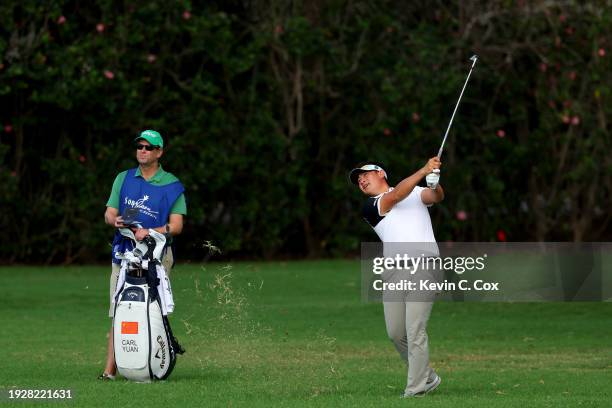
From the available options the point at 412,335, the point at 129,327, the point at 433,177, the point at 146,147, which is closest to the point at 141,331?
the point at 129,327

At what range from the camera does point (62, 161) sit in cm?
2198

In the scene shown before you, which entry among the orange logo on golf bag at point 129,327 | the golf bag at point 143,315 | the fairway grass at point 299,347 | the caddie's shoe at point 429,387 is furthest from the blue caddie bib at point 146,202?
the caddie's shoe at point 429,387

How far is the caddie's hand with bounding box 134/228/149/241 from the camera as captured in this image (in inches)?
433

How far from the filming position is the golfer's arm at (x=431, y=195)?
33.5ft

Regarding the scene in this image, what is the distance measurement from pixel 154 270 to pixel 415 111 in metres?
12.8

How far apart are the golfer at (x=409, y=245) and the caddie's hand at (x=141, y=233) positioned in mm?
1620

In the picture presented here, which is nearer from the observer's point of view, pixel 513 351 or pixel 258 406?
pixel 258 406

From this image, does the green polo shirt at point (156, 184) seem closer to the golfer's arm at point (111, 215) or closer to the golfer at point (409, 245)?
the golfer's arm at point (111, 215)

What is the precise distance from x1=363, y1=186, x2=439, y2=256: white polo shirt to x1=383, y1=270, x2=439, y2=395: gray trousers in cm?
22

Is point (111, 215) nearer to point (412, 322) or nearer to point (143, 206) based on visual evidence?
point (143, 206)

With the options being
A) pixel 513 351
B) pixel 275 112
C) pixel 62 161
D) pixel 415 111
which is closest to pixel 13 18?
pixel 62 161

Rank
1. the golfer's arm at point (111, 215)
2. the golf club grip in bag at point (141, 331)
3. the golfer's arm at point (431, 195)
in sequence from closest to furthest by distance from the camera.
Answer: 1. the golfer's arm at point (431, 195)
2. the golf club grip in bag at point (141, 331)
3. the golfer's arm at point (111, 215)

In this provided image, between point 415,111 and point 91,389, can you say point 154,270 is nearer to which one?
point 91,389

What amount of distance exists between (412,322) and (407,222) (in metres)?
0.67
